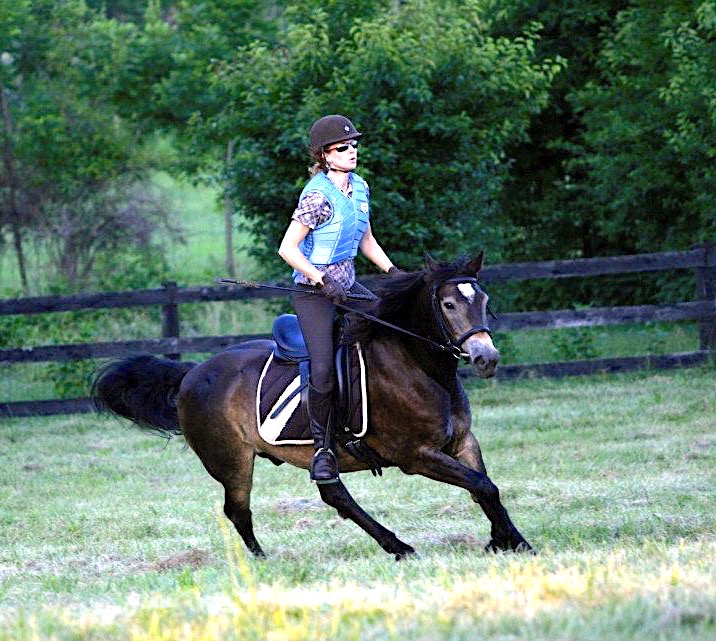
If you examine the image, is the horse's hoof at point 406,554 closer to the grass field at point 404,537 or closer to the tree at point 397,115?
the grass field at point 404,537

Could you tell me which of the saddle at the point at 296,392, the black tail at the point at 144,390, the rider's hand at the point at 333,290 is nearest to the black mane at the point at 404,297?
the saddle at the point at 296,392

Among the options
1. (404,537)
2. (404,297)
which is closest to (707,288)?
(404,537)

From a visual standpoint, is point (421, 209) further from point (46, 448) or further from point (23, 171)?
point (23, 171)

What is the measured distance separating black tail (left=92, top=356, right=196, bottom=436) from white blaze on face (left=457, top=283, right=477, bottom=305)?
256cm

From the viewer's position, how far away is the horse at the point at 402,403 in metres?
7.09

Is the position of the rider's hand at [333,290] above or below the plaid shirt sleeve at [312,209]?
below

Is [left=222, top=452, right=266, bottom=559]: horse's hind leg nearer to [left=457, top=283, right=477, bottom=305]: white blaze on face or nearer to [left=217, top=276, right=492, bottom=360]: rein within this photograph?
[left=217, top=276, right=492, bottom=360]: rein

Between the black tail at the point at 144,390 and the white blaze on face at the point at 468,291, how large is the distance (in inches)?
101

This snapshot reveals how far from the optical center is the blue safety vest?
289 inches

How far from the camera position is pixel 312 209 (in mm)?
7281

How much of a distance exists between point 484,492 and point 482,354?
0.86 meters

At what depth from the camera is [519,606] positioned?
453 centimetres

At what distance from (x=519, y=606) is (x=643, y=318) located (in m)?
12.3

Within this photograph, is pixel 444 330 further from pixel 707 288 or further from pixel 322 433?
pixel 707 288
